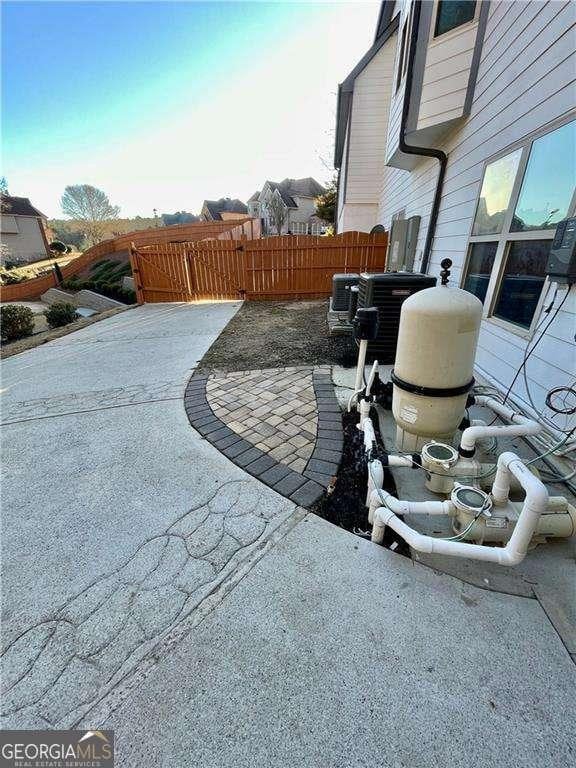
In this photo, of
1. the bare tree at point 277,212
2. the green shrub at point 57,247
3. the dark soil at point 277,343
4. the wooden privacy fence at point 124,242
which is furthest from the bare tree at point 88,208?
the dark soil at point 277,343

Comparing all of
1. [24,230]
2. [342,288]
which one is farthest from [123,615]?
[24,230]

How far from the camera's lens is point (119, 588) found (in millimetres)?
1633

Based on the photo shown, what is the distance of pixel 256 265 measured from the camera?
366 inches

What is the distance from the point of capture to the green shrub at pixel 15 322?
8.42 metres

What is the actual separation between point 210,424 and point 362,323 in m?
1.70

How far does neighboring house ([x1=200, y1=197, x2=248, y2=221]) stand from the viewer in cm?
4516

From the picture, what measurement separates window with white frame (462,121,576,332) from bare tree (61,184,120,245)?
4792 cm

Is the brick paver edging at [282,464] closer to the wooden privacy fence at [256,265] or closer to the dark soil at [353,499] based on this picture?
the dark soil at [353,499]

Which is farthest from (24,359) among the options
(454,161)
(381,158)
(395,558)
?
(381,158)

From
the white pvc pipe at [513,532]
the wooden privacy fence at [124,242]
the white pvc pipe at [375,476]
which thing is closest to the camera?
the white pvc pipe at [513,532]

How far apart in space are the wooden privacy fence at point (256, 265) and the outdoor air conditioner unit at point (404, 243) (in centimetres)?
221

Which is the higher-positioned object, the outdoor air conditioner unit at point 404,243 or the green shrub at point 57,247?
→ the outdoor air conditioner unit at point 404,243

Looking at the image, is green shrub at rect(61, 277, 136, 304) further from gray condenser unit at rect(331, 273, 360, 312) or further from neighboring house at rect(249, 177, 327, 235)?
neighboring house at rect(249, 177, 327, 235)

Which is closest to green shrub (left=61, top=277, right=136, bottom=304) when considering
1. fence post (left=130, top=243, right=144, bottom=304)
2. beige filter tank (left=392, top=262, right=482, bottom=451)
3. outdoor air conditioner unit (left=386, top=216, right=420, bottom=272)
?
fence post (left=130, top=243, right=144, bottom=304)
